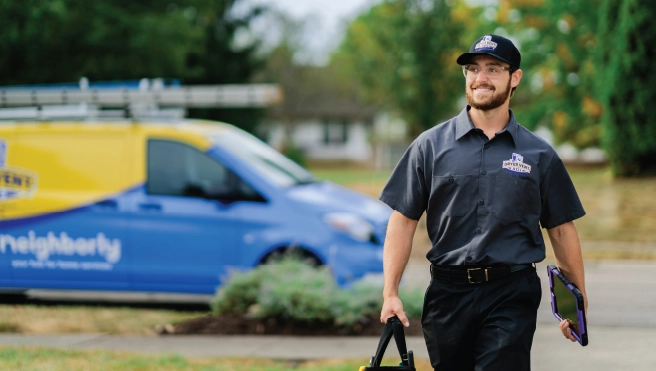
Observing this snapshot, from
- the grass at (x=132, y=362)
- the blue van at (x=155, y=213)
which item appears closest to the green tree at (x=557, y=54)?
the blue van at (x=155, y=213)

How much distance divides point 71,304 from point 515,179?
256 inches

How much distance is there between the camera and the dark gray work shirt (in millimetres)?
3576

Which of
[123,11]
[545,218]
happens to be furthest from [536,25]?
[545,218]

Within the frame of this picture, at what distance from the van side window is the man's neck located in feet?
15.8

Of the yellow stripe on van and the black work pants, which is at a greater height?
the yellow stripe on van

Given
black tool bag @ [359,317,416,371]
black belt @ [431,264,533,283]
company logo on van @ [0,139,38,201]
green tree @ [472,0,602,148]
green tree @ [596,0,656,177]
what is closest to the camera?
black tool bag @ [359,317,416,371]

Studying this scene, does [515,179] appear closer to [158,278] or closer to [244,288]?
[244,288]

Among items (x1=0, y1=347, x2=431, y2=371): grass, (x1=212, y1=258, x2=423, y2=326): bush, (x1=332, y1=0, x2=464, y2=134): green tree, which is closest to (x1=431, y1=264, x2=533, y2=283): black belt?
(x1=0, y1=347, x2=431, y2=371): grass

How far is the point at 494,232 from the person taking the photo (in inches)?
141

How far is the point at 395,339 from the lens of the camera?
348 cm

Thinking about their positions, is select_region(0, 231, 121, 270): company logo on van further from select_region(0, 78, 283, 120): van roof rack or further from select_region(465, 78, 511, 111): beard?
select_region(465, 78, 511, 111): beard

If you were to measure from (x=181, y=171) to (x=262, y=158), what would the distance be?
33.6 inches

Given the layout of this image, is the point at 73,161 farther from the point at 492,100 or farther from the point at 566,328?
the point at 566,328

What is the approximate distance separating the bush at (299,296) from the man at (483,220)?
10.6ft
